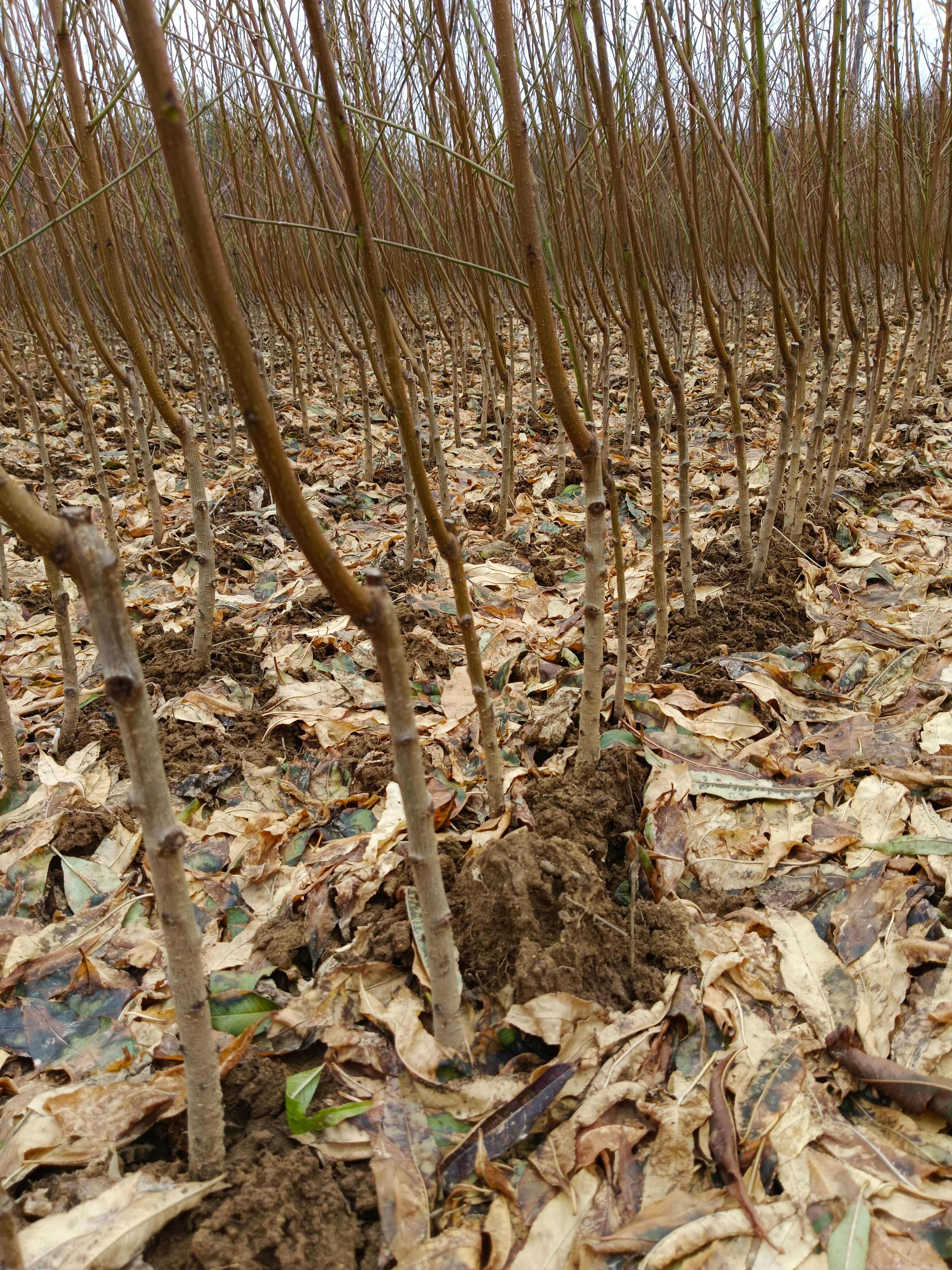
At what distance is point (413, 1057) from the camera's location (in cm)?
119

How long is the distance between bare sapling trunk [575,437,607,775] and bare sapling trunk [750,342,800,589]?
118 cm

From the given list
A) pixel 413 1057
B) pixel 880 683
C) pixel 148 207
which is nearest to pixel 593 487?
pixel 413 1057

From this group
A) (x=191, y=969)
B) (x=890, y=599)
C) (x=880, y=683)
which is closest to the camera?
(x=191, y=969)

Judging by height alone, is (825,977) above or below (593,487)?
below

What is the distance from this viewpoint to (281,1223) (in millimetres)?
959

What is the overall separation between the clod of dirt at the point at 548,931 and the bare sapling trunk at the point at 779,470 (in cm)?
157

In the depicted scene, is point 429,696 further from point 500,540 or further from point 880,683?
point 500,540

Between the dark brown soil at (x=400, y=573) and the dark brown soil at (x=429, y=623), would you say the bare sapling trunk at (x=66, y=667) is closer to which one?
the dark brown soil at (x=429, y=623)

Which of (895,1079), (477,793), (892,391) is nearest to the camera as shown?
(895,1079)

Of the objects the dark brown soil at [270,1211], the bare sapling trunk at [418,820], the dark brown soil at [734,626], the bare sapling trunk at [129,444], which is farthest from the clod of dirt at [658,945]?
the bare sapling trunk at [129,444]

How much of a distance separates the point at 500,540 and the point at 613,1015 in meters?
2.73

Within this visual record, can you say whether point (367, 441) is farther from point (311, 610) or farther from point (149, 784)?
point (149, 784)

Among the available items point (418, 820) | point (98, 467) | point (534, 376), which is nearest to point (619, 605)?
point (418, 820)

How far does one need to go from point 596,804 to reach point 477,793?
296mm
